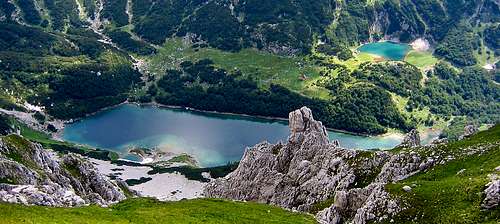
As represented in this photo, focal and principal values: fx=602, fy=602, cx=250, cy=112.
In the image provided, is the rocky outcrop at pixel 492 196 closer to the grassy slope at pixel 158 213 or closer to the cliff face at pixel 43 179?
the grassy slope at pixel 158 213

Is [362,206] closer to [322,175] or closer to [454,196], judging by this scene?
[454,196]

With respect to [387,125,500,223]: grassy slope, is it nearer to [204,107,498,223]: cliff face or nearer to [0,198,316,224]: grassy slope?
[204,107,498,223]: cliff face

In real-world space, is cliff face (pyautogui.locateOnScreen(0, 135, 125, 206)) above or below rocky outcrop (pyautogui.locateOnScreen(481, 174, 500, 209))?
below

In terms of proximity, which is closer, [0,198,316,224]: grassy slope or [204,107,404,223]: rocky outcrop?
[0,198,316,224]: grassy slope

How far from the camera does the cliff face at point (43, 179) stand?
238 ft

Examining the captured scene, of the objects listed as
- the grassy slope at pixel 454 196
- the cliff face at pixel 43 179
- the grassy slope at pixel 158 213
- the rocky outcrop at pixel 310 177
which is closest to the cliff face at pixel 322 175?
the rocky outcrop at pixel 310 177

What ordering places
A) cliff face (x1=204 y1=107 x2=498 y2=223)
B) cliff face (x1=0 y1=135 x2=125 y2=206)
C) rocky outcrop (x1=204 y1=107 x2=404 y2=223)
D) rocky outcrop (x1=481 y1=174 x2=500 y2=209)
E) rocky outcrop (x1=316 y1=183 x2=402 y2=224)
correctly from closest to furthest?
rocky outcrop (x1=481 y1=174 x2=500 y2=209) < rocky outcrop (x1=316 y1=183 x2=402 y2=224) < cliff face (x1=0 y1=135 x2=125 y2=206) < cliff face (x1=204 y1=107 x2=498 y2=223) < rocky outcrop (x1=204 y1=107 x2=404 y2=223)

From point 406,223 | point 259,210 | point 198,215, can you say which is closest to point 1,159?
point 198,215

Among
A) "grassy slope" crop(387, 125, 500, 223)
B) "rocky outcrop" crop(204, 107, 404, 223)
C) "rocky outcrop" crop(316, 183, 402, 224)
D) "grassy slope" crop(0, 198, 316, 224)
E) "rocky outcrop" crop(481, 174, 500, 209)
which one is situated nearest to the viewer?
"rocky outcrop" crop(481, 174, 500, 209)

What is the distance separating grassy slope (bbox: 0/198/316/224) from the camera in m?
61.0

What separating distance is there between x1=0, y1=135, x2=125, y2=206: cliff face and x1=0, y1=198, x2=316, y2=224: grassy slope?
544 centimetres

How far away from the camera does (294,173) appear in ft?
386

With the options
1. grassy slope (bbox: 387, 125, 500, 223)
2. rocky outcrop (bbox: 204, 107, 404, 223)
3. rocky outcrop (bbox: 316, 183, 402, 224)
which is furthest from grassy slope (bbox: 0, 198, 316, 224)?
grassy slope (bbox: 387, 125, 500, 223)

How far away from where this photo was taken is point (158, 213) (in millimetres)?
73188
